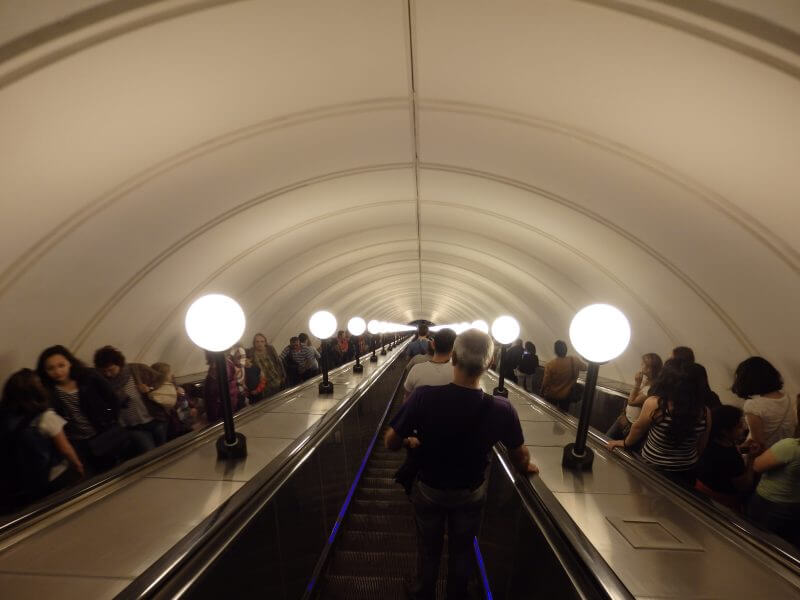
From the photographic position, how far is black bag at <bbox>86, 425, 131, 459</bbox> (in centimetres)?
362

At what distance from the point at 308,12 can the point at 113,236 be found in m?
3.76

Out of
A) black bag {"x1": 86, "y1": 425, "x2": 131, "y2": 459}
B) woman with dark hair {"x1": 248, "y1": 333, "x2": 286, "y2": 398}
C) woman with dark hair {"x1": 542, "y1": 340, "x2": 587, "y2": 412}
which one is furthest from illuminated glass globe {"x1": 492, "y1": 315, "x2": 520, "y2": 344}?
black bag {"x1": 86, "y1": 425, "x2": 131, "y2": 459}

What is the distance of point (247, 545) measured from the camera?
1.99 meters

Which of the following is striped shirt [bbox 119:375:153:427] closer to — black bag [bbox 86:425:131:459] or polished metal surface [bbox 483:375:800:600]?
black bag [bbox 86:425:131:459]

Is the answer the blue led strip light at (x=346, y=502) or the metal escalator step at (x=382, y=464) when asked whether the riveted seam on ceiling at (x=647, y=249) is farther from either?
the metal escalator step at (x=382, y=464)

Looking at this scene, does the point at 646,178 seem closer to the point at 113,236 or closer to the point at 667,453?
the point at 667,453

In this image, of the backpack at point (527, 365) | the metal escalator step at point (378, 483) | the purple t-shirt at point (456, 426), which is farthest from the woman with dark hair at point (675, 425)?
the backpack at point (527, 365)

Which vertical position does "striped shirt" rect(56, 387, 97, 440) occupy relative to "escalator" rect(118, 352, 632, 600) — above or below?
above

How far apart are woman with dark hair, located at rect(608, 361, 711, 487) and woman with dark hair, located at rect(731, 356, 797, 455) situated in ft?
3.28

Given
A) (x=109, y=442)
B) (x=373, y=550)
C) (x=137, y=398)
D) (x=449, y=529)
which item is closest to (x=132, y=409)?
(x=137, y=398)

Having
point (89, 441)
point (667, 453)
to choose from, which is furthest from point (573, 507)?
point (89, 441)

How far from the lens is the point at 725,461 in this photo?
9.59 ft

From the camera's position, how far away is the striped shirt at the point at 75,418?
365cm

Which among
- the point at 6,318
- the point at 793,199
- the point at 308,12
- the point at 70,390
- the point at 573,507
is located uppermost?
the point at 308,12
